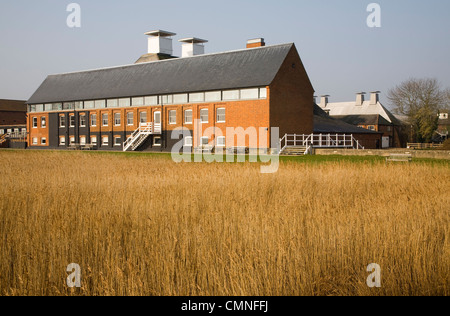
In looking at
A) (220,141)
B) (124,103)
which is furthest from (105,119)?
(220,141)

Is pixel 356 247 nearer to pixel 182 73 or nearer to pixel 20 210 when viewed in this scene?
pixel 20 210

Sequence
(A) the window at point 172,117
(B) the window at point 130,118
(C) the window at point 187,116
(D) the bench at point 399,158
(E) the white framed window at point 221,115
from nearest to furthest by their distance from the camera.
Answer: (D) the bench at point 399,158
(E) the white framed window at point 221,115
(C) the window at point 187,116
(A) the window at point 172,117
(B) the window at point 130,118

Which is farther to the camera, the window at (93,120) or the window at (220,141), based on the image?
the window at (93,120)

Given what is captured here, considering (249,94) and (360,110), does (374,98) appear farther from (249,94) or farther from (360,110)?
(249,94)

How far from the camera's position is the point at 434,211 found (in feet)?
27.1

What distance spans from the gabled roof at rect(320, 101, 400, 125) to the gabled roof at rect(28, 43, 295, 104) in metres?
38.3

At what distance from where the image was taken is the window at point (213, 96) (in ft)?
138

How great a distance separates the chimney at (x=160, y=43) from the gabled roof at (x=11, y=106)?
45.8 metres

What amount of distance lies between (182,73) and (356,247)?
140 feet

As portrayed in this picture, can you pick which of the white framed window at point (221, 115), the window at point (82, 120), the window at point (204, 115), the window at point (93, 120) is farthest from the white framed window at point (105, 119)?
the white framed window at point (221, 115)

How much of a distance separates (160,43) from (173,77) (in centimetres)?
1766

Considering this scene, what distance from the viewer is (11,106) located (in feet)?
314

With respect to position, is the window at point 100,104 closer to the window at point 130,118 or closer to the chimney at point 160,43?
the window at point 130,118
